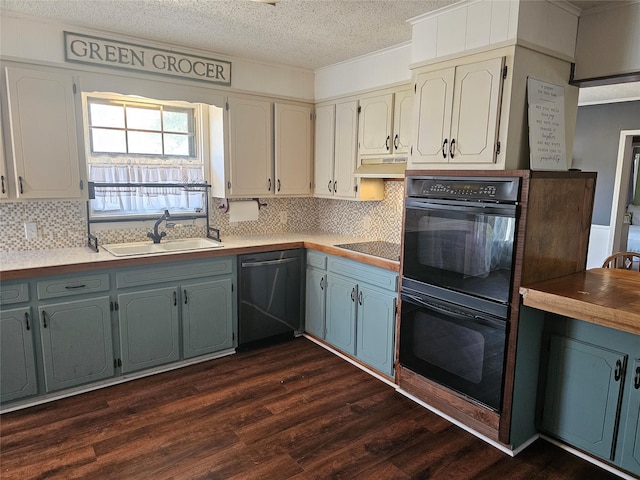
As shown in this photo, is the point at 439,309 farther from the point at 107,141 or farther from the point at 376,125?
the point at 107,141

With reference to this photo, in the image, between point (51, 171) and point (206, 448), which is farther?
point (51, 171)

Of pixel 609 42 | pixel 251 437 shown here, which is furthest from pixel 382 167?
pixel 251 437

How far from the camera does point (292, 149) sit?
3.88 meters

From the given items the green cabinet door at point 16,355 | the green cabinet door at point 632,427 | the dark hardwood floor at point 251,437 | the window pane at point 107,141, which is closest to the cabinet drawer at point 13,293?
the green cabinet door at point 16,355

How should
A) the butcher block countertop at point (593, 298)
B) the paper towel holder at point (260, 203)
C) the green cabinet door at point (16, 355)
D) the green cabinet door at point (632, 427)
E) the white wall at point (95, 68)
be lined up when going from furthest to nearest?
the paper towel holder at point (260, 203) < the white wall at point (95, 68) < the green cabinet door at point (16, 355) < the green cabinet door at point (632, 427) < the butcher block countertop at point (593, 298)

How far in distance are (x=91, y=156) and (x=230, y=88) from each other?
1.19 metres

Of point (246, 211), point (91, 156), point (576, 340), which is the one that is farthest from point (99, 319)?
point (576, 340)

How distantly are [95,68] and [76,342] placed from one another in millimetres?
1838

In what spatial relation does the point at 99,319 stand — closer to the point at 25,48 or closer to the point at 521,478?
the point at 25,48

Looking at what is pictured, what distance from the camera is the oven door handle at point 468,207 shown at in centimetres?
217

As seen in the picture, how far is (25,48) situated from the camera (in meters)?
2.67

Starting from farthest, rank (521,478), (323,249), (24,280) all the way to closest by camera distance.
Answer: (323,249) < (24,280) < (521,478)

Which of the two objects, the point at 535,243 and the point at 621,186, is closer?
the point at 535,243

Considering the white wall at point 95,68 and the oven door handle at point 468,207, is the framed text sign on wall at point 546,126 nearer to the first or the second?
the oven door handle at point 468,207
